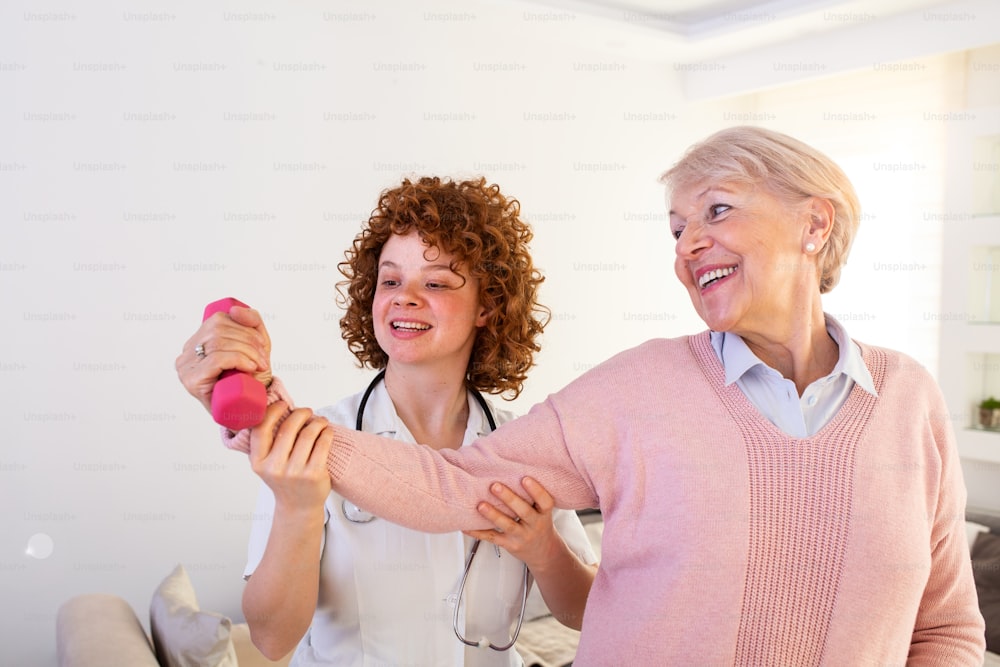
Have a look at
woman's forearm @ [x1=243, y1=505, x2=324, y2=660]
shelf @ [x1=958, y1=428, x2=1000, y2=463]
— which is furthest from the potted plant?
woman's forearm @ [x1=243, y1=505, x2=324, y2=660]

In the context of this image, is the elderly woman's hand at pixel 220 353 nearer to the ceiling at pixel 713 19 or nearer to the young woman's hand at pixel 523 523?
the young woman's hand at pixel 523 523

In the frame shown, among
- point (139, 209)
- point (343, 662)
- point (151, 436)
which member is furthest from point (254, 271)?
point (343, 662)

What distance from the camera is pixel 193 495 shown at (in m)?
3.55

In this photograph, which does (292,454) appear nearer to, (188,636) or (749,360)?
(749,360)

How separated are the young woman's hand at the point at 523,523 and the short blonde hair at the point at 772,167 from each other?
0.64 m

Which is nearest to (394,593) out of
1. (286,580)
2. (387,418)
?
(286,580)

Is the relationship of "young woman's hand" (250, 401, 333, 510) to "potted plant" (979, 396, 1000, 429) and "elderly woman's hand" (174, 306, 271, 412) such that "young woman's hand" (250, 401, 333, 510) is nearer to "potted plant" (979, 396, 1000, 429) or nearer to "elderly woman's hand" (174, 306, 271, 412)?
"elderly woman's hand" (174, 306, 271, 412)

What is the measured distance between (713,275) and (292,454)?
80cm

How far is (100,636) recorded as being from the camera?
2277 mm

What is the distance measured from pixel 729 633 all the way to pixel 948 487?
51 cm

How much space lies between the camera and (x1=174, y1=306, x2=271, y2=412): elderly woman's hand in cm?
125

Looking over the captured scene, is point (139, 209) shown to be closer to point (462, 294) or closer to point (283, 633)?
point (462, 294)

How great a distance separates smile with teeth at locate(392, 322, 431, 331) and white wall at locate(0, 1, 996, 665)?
2.01m

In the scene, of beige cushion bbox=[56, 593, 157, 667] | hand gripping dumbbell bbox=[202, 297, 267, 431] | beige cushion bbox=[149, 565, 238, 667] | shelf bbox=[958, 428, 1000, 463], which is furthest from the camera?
shelf bbox=[958, 428, 1000, 463]
